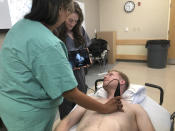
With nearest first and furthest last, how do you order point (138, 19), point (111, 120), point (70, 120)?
point (111, 120) < point (70, 120) < point (138, 19)

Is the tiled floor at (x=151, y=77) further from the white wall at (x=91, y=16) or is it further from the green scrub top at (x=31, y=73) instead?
the green scrub top at (x=31, y=73)

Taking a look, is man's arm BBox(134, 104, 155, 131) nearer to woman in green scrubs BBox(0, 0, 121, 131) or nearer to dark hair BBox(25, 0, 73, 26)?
woman in green scrubs BBox(0, 0, 121, 131)

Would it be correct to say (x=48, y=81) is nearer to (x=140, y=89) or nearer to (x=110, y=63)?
(x=140, y=89)

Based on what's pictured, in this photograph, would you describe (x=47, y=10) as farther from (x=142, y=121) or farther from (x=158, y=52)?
(x=158, y=52)

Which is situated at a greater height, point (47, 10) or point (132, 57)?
point (47, 10)

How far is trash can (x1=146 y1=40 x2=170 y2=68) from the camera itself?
13.8ft

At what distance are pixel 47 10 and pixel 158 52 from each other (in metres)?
4.00

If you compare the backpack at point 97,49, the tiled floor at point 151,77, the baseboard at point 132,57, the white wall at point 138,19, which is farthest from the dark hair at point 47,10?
the baseboard at point 132,57

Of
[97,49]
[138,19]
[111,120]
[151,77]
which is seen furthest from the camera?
[138,19]

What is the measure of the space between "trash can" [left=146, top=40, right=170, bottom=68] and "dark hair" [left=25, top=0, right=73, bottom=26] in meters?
3.87

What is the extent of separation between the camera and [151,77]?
3.67 metres

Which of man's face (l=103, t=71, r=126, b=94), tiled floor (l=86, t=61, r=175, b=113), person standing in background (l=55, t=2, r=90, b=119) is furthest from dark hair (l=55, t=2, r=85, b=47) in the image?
tiled floor (l=86, t=61, r=175, b=113)

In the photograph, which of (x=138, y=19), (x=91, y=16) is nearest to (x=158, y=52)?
→ (x=138, y=19)

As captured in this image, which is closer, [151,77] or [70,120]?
[70,120]
